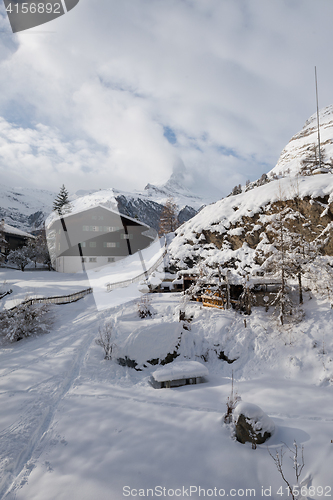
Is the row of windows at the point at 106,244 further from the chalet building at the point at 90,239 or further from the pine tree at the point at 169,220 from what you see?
the pine tree at the point at 169,220

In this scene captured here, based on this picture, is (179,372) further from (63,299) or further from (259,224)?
(63,299)

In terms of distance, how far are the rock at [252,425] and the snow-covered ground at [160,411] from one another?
176mm

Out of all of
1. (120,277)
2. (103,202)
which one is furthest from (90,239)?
(103,202)

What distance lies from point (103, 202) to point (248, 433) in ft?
359

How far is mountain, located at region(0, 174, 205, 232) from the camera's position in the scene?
377 feet

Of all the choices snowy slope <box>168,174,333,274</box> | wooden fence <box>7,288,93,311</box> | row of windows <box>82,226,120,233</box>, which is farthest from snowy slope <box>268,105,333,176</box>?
wooden fence <box>7,288,93,311</box>

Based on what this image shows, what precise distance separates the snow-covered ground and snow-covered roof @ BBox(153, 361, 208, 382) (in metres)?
0.40

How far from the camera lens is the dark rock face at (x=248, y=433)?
17.1 feet

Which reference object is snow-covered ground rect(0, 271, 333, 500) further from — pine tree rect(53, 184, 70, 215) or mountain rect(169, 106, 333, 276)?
pine tree rect(53, 184, 70, 215)

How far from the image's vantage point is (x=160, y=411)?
6660 millimetres

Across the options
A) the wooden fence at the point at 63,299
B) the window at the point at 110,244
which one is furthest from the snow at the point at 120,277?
the window at the point at 110,244

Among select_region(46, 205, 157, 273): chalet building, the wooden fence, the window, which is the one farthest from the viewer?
the window

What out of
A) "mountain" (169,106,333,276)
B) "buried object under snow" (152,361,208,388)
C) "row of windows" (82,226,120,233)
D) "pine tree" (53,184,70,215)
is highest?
"pine tree" (53,184,70,215)

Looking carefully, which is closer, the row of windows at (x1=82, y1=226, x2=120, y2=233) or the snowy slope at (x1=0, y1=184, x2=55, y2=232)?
the row of windows at (x1=82, y1=226, x2=120, y2=233)
